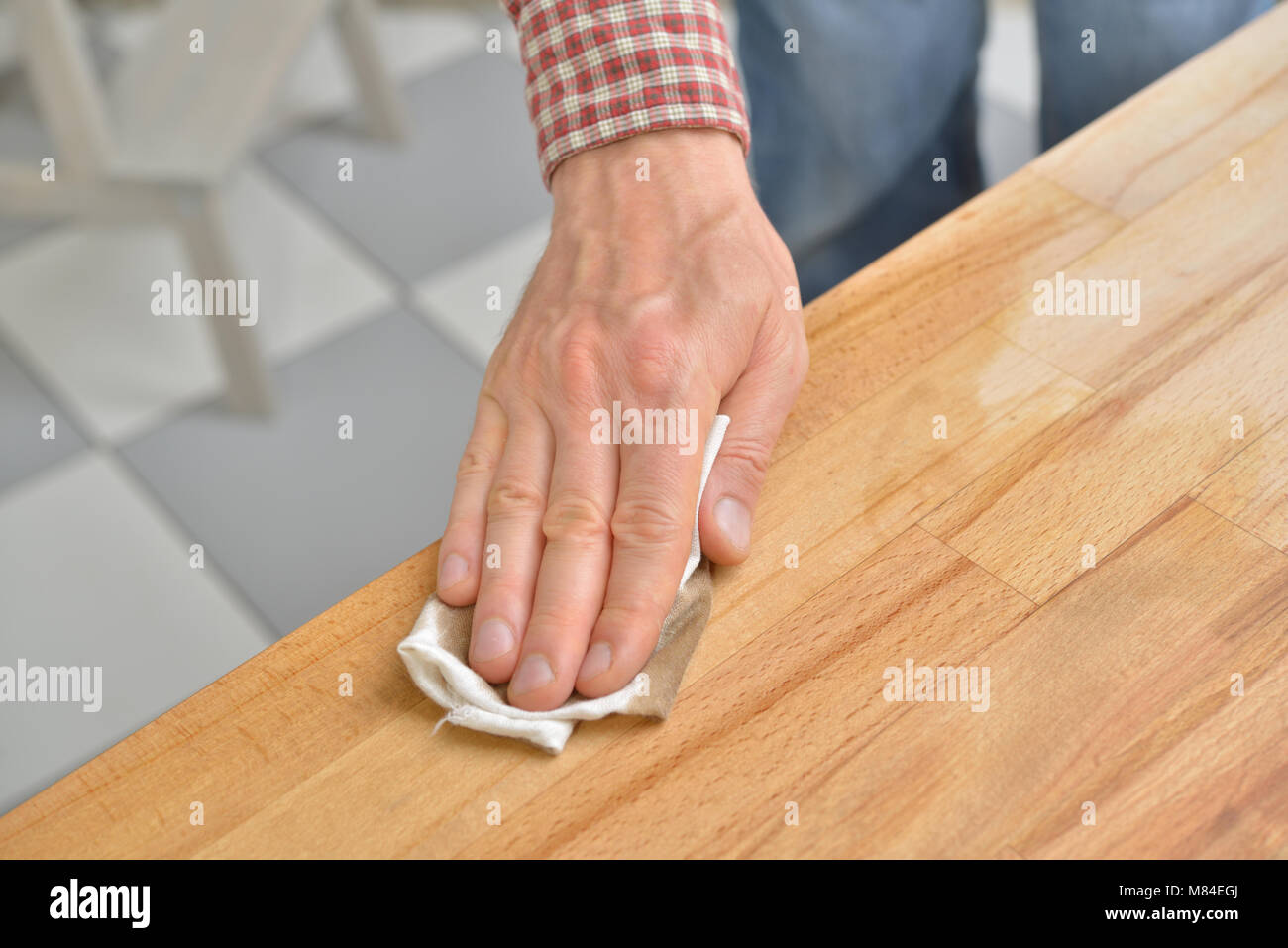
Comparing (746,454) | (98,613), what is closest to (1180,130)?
(746,454)

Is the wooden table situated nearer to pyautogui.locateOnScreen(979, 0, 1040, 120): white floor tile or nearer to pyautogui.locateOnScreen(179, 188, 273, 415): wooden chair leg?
pyautogui.locateOnScreen(179, 188, 273, 415): wooden chair leg

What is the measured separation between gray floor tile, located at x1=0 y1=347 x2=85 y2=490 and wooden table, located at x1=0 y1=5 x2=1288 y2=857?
1170 mm

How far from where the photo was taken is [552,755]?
19.5 inches

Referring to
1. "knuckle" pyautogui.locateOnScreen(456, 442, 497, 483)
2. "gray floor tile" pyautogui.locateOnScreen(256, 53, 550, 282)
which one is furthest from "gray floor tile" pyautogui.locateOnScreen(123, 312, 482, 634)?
"knuckle" pyautogui.locateOnScreen(456, 442, 497, 483)

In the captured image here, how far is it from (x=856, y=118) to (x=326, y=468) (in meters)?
0.86

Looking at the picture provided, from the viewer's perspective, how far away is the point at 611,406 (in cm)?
59

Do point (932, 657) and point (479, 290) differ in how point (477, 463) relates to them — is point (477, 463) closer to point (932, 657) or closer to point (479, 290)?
point (932, 657)

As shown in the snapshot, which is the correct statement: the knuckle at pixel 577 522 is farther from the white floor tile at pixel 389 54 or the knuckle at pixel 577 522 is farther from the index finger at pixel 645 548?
the white floor tile at pixel 389 54

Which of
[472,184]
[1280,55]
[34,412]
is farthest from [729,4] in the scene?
[1280,55]

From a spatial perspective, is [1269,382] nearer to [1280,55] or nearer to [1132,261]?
[1132,261]

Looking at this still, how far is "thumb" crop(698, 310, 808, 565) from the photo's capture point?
553mm

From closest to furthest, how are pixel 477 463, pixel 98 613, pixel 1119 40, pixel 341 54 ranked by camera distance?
pixel 477 463 → pixel 1119 40 → pixel 98 613 → pixel 341 54

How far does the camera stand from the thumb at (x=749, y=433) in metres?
0.55

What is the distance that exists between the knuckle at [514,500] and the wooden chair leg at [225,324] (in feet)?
3.35
